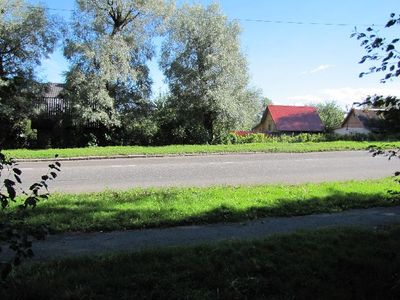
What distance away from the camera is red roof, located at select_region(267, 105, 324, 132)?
67.6 metres

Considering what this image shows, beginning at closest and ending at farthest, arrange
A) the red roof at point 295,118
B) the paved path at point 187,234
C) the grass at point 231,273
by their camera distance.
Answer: the grass at point 231,273 < the paved path at point 187,234 < the red roof at point 295,118

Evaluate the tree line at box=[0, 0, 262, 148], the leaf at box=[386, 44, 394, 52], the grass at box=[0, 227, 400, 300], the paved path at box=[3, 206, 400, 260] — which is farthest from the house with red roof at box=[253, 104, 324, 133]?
the leaf at box=[386, 44, 394, 52]

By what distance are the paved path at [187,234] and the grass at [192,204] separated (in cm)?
34

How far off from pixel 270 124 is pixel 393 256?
70.6 metres

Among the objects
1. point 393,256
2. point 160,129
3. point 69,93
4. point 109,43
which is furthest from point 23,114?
point 393,256

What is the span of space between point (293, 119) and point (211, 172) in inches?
2296

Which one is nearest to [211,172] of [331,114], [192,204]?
[192,204]

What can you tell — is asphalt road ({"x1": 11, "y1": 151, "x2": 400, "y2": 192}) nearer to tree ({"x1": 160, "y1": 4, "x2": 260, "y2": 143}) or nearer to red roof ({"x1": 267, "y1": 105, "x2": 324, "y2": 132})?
tree ({"x1": 160, "y1": 4, "x2": 260, "y2": 143})

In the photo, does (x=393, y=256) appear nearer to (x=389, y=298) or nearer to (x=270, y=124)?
(x=389, y=298)

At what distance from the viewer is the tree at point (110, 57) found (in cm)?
2669

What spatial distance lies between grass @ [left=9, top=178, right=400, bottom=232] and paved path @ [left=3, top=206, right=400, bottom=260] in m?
0.34

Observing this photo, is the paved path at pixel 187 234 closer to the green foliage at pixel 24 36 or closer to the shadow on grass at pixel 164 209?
the shadow on grass at pixel 164 209

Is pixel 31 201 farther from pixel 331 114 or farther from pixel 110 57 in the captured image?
pixel 331 114

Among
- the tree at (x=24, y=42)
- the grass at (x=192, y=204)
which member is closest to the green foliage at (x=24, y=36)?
the tree at (x=24, y=42)
